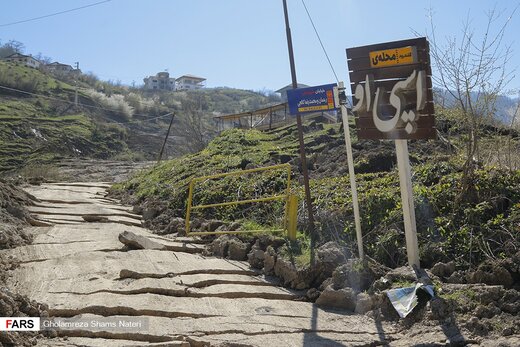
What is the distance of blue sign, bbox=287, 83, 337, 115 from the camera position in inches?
286

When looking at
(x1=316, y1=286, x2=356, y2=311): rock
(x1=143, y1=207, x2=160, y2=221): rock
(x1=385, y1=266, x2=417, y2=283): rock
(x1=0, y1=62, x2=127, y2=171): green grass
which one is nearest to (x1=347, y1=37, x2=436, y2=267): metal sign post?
(x1=385, y1=266, x2=417, y2=283): rock

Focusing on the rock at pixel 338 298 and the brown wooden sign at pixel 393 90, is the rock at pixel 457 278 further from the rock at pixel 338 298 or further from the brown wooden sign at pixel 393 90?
the brown wooden sign at pixel 393 90

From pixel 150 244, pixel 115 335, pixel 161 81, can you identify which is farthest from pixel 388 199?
pixel 161 81

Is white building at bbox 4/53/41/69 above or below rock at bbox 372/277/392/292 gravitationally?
above

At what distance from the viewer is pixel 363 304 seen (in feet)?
20.0

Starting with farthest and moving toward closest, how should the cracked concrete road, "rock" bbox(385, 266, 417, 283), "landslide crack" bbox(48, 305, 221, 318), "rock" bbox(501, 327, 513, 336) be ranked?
"rock" bbox(385, 266, 417, 283), "landslide crack" bbox(48, 305, 221, 318), the cracked concrete road, "rock" bbox(501, 327, 513, 336)

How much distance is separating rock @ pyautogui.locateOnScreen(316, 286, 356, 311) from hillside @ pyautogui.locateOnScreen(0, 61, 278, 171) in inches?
997

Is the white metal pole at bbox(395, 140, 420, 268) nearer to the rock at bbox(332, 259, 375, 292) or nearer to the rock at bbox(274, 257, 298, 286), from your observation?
the rock at bbox(332, 259, 375, 292)

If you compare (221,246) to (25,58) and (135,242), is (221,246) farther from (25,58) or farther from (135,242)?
(25,58)

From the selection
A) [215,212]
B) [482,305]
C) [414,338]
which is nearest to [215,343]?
[414,338]

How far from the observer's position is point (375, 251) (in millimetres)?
7137

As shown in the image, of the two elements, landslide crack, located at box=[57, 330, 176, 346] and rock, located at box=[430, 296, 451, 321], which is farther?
rock, located at box=[430, 296, 451, 321]

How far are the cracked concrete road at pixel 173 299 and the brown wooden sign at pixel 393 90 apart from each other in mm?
2359

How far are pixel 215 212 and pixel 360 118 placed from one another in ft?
15.0
